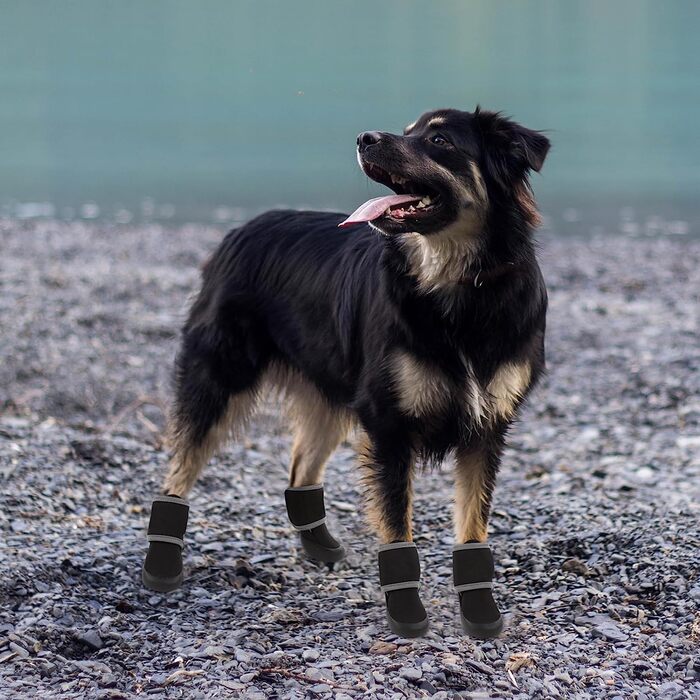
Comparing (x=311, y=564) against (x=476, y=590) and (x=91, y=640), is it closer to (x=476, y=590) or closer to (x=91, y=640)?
(x=476, y=590)

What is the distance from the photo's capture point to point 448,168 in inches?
162

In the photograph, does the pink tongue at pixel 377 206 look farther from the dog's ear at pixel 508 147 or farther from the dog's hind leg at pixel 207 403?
the dog's hind leg at pixel 207 403

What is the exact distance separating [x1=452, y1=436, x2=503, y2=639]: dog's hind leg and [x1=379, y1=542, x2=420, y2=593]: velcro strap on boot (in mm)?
242

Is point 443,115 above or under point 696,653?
above

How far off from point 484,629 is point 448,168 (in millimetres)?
2052

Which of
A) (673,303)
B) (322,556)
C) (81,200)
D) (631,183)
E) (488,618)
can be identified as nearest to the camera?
(488,618)

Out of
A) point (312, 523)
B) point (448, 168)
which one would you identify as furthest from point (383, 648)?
point (448, 168)

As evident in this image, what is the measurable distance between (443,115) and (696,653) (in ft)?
8.40

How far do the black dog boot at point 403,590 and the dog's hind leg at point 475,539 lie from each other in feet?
0.74

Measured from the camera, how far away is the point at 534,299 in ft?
13.8

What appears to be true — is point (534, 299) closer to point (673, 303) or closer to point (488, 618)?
point (488, 618)

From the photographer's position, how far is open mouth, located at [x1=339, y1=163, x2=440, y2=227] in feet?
13.1

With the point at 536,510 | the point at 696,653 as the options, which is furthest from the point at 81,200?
the point at 696,653

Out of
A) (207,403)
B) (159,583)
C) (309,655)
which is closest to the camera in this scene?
(309,655)
